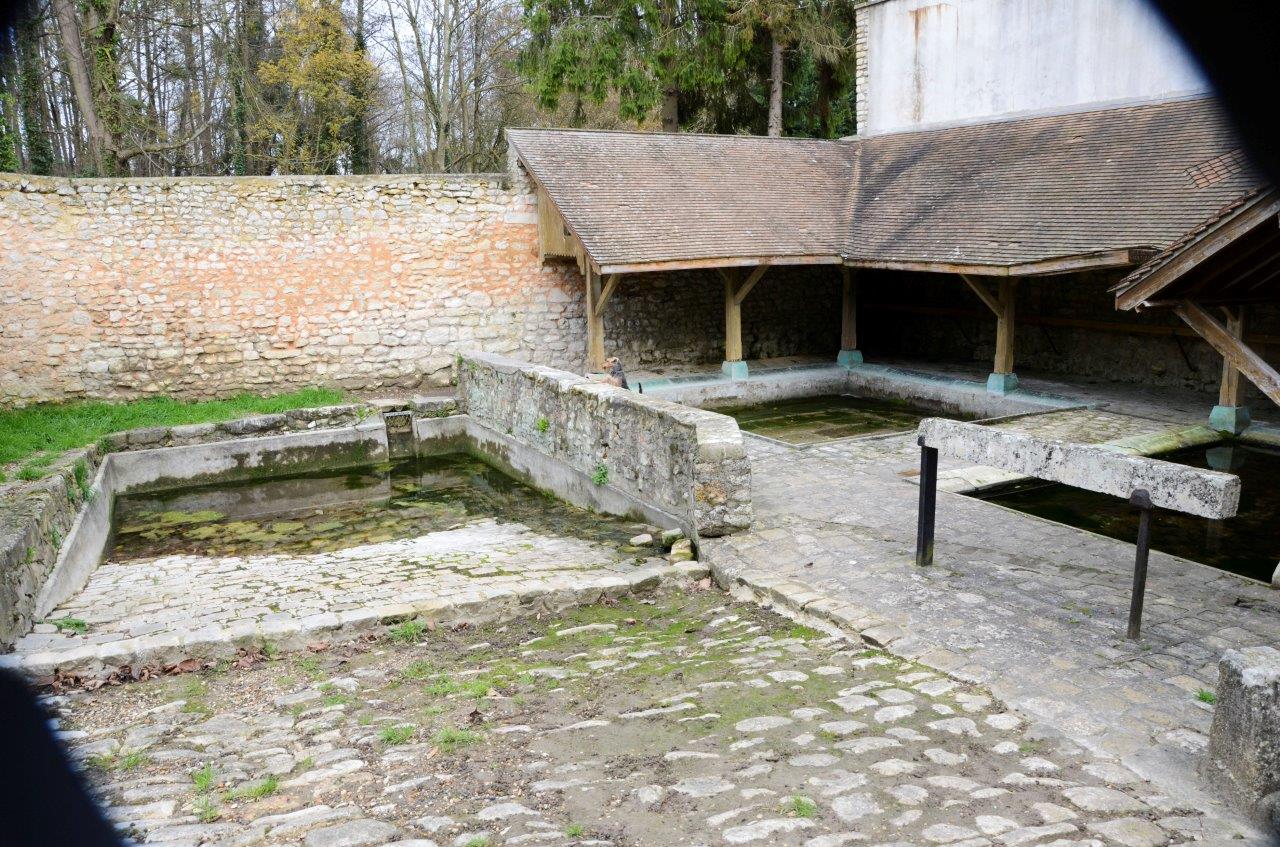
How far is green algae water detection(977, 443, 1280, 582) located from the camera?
762 centimetres

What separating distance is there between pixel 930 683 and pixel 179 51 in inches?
1030

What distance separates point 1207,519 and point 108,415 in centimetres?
1241

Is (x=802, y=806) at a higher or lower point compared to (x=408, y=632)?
higher

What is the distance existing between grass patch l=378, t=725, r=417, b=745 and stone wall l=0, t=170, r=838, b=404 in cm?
1058

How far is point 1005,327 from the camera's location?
12.8 metres

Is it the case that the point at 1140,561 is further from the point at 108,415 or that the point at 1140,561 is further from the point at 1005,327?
the point at 108,415

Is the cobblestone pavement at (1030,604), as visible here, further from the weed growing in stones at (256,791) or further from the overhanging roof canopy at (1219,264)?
the weed growing in stones at (256,791)

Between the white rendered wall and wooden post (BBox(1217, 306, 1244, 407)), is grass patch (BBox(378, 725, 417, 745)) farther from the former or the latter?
the white rendered wall

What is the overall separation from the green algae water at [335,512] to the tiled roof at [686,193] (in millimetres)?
3686

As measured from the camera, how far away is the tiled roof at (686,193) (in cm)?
1338

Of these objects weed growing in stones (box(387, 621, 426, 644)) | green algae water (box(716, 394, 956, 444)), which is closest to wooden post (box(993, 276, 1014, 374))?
green algae water (box(716, 394, 956, 444))

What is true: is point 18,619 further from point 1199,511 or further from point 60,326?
point 60,326

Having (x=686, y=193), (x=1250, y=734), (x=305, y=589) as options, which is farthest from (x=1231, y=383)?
(x=305, y=589)

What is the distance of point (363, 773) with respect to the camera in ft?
12.8
